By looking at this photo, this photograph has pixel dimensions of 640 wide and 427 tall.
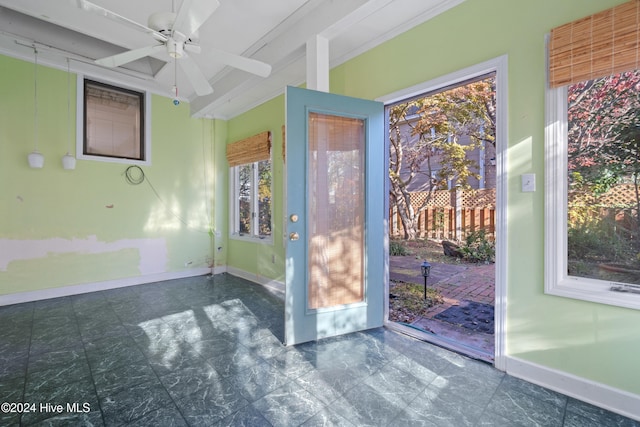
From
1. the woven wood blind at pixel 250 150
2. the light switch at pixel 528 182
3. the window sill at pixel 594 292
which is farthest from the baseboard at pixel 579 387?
the woven wood blind at pixel 250 150

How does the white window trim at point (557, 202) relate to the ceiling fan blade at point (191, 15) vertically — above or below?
below

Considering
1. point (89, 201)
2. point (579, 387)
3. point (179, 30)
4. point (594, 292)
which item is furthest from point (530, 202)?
point (89, 201)

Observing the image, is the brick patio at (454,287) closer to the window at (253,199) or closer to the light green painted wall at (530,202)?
the light green painted wall at (530,202)

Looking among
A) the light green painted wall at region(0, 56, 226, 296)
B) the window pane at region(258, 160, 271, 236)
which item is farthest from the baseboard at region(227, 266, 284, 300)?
the window pane at region(258, 160, 271, 236)

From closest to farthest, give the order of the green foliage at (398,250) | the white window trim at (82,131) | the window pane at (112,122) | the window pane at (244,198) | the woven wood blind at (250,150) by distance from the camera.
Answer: the white window trim at (82,131)
the window pane at (112,122)
the woven wood blind at (250,150)
the window pane at (244,198)
the green foliage at (398,250)

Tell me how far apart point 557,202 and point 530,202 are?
5.2 inches

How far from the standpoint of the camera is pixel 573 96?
5.81 feet

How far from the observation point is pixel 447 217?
6.64 m

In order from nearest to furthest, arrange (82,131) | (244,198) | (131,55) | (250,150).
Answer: (131,55)
(82,131)
(250,150)
(244,198)

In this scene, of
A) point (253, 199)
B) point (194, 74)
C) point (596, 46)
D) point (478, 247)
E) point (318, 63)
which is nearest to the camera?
point (596, 46)

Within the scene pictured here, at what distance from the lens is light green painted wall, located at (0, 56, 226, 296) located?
3.40m

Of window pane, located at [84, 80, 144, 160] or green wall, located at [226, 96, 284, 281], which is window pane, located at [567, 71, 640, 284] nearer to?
green wall, located at [226, 96, 284, 281]

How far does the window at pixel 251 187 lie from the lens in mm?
4313

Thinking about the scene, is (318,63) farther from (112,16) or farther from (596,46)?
(596,46)
